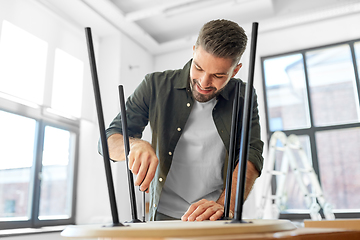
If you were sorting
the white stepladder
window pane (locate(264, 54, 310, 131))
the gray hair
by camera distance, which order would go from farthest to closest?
window pane (locate(264, 54, 310, 131)), the white stepladder, the gray hair

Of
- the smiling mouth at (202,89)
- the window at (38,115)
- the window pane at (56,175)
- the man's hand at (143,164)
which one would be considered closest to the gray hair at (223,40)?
the smiling mouth at (202,89)

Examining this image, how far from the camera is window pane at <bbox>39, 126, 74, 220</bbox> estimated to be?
326cm

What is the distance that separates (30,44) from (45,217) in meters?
1.70

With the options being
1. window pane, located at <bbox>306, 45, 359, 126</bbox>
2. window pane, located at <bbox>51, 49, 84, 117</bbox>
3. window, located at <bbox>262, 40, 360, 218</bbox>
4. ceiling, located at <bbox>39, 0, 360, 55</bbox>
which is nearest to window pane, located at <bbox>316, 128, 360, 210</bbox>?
window, located at <bbox>262, 40, 360, 218</bbox>

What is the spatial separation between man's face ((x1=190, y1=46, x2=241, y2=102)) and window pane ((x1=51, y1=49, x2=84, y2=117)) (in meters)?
2.45

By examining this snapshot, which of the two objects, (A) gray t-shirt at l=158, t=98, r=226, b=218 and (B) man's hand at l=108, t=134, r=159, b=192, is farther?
(A) gray t-shirt at l=158, t=98, r=226, b=218

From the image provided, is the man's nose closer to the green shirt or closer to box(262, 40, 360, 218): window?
the green shirt

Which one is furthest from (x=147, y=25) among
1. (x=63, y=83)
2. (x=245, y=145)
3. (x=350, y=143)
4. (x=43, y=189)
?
(x=245, y=145)

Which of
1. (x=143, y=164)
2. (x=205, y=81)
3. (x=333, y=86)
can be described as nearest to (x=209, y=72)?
(x=205, y=81)

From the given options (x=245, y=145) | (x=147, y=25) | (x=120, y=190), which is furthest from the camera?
(x=147, y=25)

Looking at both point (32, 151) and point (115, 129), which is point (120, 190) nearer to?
point (32, 151)

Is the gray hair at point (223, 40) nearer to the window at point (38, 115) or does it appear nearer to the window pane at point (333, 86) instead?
the window at point (38, 115)

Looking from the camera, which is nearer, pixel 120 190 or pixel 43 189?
pixel 43 189

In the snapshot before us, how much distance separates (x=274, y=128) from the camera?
13.1ft
